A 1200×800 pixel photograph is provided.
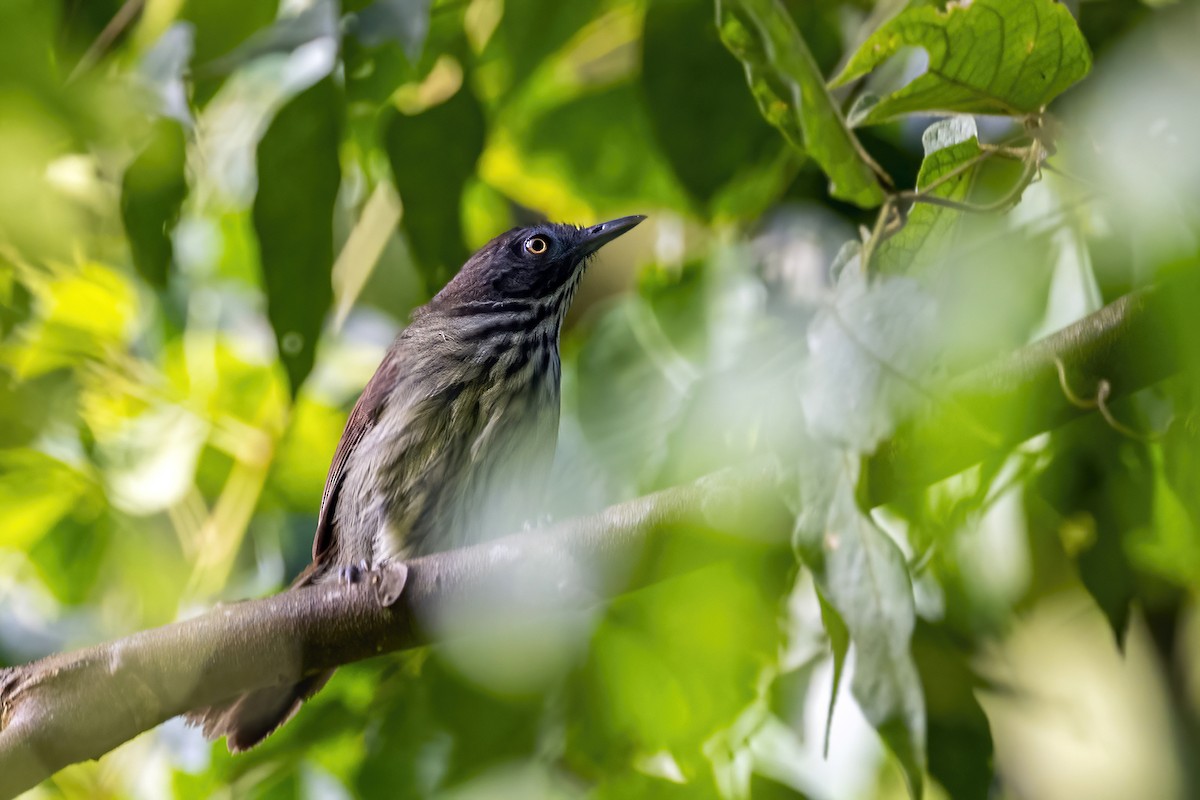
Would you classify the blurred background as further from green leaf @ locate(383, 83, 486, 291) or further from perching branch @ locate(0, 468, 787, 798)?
perching branch @ locate(0, 468, 787, 798)

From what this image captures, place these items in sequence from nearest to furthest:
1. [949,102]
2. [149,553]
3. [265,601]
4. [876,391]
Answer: [876,391]
[949,102]
[265,601]
[149,553]

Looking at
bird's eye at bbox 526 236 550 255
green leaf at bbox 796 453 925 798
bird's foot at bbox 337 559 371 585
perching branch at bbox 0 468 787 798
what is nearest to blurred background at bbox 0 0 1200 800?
green leaf at bbox 796 453 925 798

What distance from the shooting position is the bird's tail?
2793 mm

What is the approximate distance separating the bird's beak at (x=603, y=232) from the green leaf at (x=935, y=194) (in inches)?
58.8

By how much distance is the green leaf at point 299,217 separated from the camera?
231 centimetres

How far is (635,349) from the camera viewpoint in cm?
273

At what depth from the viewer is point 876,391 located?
1834mm

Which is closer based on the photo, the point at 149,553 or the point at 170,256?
the point at 170,256

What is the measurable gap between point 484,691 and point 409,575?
0.33m

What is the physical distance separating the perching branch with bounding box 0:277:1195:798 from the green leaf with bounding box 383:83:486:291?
62 centimetres

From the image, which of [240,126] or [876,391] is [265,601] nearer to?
[876,391]

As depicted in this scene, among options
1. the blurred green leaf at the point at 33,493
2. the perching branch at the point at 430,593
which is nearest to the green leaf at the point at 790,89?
the perching branch at the point at 430,593

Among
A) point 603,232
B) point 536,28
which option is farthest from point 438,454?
point 536,28

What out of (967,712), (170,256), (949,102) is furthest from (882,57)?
(170,256)
